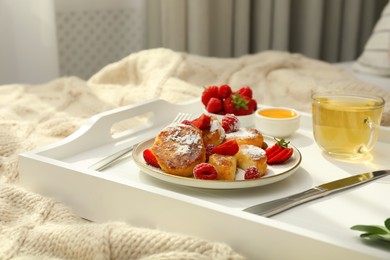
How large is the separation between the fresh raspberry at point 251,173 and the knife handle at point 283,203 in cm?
6

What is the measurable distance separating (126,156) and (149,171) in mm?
157

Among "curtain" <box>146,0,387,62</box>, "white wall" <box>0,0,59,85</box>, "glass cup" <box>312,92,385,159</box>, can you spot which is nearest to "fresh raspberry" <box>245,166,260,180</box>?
"glass cup" <box>312,92,385,159</box>

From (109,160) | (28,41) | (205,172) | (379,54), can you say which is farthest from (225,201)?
(28,41)

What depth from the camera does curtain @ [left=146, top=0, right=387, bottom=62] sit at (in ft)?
8.08

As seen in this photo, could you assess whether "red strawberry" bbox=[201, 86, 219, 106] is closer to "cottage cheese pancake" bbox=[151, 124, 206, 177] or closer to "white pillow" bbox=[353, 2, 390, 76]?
"cottage cheese pancake" bbox=[151, 124, 206, 177]

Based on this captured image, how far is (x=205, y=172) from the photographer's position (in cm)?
82

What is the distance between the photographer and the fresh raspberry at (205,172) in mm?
818

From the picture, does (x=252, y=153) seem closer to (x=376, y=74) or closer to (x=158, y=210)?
Answer: (x=158, y=210)

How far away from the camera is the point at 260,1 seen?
8.58 ft

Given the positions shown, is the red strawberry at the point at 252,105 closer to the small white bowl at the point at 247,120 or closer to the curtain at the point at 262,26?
the small white bowl at the point at 247,120

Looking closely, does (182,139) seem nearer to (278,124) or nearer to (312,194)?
(312,194)

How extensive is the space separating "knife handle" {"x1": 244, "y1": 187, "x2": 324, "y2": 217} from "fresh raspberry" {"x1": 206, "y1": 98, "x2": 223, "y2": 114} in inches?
15.4

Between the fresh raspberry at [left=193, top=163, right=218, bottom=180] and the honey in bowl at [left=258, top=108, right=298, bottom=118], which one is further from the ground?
the fresh raspberry at [left=193, top=163, right=218, bottom=180]

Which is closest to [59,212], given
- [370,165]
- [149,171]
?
[149,171]
